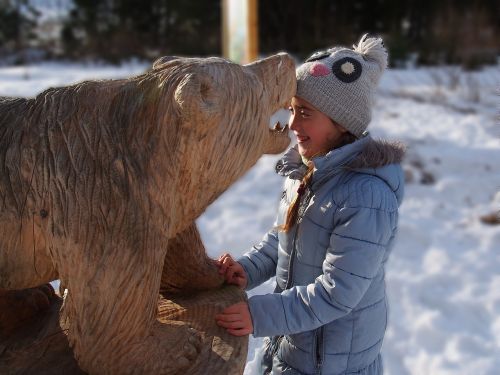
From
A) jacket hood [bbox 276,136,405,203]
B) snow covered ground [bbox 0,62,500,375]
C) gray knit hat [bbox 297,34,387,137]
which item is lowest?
snow covered ground [bbox 0,62,500,375]

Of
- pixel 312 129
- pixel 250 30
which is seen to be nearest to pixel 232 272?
pixel 312 129

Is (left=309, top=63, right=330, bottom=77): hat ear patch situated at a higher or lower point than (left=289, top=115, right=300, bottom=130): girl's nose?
higher

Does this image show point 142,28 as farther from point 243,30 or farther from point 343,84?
point 343,84

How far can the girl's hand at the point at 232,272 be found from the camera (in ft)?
5.33

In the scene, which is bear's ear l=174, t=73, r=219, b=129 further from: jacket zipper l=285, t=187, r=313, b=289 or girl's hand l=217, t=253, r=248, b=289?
girl's hand l=217, t=253, r=248, b=289

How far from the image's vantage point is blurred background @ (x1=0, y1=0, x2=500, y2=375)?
2.79m

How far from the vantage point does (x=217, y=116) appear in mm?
1149

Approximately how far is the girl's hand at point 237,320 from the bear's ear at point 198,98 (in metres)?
0.49

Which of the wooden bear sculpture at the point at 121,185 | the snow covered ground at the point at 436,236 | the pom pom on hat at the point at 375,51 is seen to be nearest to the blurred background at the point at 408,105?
the snow covered ground at the point at 436,236

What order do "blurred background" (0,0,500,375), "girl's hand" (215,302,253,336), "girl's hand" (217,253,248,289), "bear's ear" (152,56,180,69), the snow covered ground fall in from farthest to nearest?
"blurred background" (0,0,500,375) < the snow covered ground < "girl's hand" (217,253,248,289) < "girl's hand" (215,302,253,336) < "bear's ear" (152,56,180,69)

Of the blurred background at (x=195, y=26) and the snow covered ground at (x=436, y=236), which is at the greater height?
the blurred background at (x=195, y=26)

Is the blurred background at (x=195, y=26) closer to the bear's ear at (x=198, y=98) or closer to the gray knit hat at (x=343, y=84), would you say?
the gray knit hat at (x=343, y=84)

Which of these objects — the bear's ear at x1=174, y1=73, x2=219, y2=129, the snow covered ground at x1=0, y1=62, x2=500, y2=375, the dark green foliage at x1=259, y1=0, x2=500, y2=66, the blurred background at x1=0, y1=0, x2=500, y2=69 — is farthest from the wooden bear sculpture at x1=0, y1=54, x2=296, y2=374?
the blurred background at x1=0, y1=0, x2=500, y2=69

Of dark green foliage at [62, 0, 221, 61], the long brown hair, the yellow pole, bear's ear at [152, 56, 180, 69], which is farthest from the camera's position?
dark green foliage at [62, 0, 221, 61]
